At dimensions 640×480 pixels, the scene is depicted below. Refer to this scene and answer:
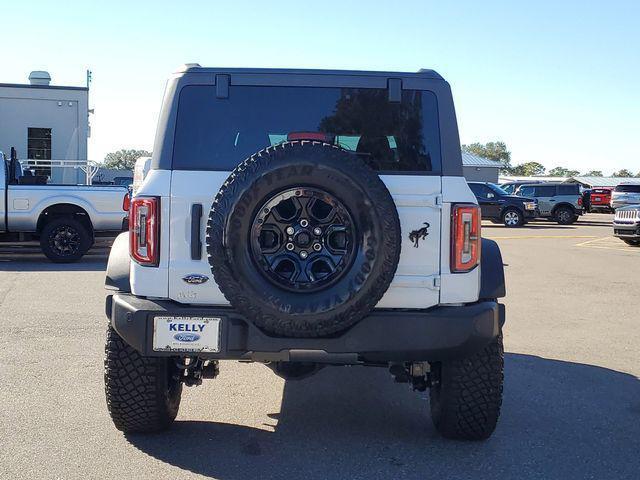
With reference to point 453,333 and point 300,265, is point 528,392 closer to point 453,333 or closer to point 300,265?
point 453,333

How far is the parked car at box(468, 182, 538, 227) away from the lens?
26203 mm

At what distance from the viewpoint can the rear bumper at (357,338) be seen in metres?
3.70

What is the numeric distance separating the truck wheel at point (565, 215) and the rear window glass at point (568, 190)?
664mm

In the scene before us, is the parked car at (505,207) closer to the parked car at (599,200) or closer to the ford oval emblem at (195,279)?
the parked car at (599,200)

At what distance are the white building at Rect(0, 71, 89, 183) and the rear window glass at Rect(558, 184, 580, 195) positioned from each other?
18070 millimetres

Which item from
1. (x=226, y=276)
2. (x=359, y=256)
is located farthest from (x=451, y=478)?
(x=226, y=276)

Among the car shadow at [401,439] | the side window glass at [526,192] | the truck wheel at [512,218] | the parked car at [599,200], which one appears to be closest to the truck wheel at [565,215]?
the side window glass at [526,192]

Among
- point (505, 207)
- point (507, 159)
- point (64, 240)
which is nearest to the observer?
point (64, 240)

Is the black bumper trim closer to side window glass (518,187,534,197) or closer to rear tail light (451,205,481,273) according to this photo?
side window glass (518,187,534,197)

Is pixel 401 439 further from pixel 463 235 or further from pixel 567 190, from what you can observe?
pixel 567 190

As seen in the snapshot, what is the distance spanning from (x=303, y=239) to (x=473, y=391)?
134 cm

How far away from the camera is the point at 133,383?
4.12m

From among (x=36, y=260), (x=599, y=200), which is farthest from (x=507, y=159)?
(x=36, y=260)

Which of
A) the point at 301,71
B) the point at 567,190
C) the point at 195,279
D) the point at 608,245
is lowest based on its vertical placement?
the point at 608,245
